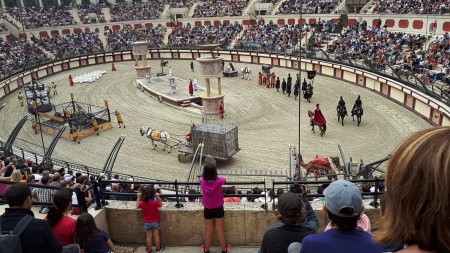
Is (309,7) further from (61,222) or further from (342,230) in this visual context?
(342,230)

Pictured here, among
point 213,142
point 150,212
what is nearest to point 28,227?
point 150,212

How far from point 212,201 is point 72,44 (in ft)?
178

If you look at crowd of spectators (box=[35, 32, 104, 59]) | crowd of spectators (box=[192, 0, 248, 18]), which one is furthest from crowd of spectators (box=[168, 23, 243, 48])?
crowd of spectators (box=[35, 32, 104, 59])

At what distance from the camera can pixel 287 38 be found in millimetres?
45625

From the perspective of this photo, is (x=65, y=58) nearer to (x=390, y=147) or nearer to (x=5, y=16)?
(x=5, y=16)

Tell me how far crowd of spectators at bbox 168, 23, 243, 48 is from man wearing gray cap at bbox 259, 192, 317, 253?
47259 mm

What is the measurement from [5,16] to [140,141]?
160 ft

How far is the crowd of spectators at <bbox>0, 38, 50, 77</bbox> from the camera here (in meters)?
40.2

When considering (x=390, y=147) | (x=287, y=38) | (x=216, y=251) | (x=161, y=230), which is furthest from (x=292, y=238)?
(x=287, y=38)

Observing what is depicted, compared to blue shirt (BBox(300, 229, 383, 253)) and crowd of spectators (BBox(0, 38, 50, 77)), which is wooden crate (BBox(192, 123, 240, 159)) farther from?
crowd of spectators (BBox(0, 38, 50, 77))

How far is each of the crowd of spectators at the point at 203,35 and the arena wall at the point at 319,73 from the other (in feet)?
6.72

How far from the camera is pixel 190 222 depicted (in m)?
6.88

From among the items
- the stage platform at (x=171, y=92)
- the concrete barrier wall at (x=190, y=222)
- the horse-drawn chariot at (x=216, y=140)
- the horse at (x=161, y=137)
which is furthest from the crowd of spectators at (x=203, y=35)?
the concrete barrier wall at (x=190, y=222)

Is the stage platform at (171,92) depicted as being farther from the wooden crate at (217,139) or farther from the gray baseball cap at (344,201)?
the gray baseball cap at (344,201)
